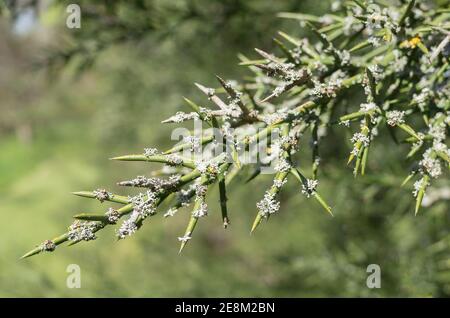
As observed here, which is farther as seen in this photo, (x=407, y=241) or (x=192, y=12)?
(x=407, y=241)

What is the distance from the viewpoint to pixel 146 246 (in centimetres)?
416

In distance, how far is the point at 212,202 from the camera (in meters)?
6.17

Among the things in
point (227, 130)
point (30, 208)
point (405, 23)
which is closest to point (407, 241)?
point (405, 23)

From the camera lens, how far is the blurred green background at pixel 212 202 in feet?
8.30

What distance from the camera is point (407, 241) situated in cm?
370

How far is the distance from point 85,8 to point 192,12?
0.58 metres

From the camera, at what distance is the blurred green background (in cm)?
253

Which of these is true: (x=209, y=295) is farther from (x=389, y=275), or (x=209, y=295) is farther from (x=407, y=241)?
(x=407, y=241)

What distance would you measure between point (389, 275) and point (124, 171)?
222 inches

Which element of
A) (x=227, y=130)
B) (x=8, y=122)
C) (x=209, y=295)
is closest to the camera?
(x=227, y=130)
